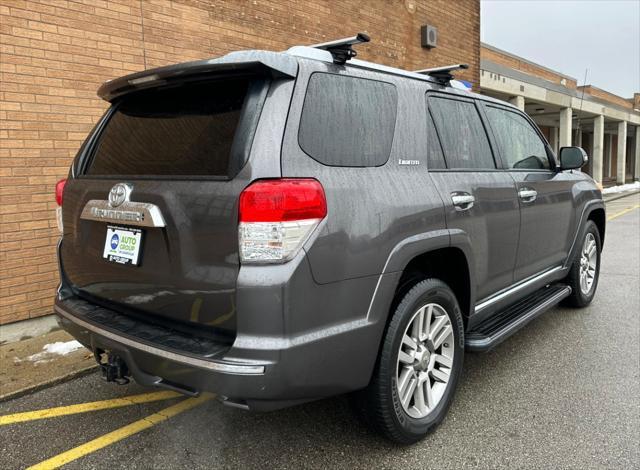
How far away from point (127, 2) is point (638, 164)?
4035 centimetres

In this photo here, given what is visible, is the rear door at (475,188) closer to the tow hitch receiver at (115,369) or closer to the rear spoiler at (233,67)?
the rear spoiler at (233,67)

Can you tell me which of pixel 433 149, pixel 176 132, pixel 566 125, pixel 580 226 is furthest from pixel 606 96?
pixel 176 132

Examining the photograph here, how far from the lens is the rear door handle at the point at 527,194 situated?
378 cm

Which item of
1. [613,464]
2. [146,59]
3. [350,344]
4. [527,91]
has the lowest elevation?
[613,464]

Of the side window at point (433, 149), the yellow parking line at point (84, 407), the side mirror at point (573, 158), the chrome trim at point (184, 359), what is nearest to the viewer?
the chrome trim at point (184, 359)

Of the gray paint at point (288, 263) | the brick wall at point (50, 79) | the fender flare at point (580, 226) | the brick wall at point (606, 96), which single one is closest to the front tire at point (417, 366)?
the gray paint at point (288, 263)

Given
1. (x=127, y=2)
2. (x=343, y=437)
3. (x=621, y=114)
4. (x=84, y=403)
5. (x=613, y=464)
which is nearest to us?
(x=613, y=464)

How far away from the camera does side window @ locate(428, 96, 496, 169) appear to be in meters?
3.18

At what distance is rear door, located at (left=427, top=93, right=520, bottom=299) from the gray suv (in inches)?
0.8

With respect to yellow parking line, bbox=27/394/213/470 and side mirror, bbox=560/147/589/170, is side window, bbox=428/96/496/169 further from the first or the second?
yellow parking line, bbox=27/394/213/470

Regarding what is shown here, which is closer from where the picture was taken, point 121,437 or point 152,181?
point 152,181

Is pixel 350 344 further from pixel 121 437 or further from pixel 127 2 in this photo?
pixel 127 2

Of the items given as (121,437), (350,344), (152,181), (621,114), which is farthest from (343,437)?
(621,114)

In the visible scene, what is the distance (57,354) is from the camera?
4.24 meters
